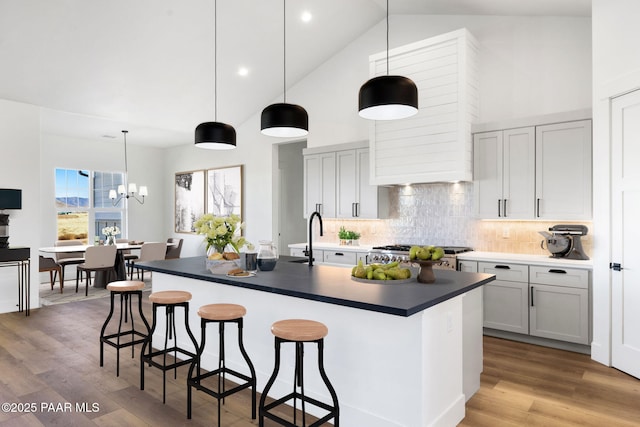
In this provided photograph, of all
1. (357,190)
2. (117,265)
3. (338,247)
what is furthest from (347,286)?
(117,265)

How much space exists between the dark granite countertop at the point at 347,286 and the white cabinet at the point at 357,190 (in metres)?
2.44

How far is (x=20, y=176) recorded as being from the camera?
228 inches

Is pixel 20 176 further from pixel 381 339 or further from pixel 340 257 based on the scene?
pixel 381 339

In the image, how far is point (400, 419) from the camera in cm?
234

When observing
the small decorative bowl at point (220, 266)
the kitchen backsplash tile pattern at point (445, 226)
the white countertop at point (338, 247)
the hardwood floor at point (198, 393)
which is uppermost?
the kitchen backsplash tile pattern at point (445, 226)

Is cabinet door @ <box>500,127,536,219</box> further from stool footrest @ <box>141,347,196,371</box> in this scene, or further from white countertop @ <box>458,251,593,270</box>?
stool footrest @ <box>141,347,196,371</box>

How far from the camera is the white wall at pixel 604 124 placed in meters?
3.57

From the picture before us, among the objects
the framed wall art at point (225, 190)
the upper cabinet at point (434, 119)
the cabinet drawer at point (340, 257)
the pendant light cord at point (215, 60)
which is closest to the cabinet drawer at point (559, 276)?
the upper cabinet at point (434, 119)

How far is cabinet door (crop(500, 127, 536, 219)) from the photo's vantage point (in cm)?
449

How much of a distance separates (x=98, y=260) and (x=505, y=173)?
6.41m

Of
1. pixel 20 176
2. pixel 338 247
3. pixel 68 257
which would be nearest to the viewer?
pixel 20 176

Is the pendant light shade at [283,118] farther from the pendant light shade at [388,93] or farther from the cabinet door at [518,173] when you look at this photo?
the cabinet door at [518,173]

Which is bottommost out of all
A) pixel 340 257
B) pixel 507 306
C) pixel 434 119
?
pixel 507 306

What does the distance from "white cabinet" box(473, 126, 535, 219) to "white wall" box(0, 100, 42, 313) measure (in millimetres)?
6000
